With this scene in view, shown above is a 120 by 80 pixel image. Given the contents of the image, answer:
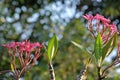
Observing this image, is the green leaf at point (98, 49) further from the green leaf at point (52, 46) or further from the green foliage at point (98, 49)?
the green leaf at point (52, 46)

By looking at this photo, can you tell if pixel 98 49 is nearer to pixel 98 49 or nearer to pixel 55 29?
pixel 98 49

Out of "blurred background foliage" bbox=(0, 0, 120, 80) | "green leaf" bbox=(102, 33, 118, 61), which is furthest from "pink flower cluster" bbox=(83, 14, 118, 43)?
"blurred background foliage" bbox=(0, 0, 120, 80)

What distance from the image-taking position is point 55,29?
4.80 meters

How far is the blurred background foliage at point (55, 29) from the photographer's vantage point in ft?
13.1

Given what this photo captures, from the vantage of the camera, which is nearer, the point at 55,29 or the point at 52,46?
the point at 52,46

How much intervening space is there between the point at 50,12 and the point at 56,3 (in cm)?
98

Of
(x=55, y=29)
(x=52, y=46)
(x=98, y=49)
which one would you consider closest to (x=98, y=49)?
(x=98, y=49)

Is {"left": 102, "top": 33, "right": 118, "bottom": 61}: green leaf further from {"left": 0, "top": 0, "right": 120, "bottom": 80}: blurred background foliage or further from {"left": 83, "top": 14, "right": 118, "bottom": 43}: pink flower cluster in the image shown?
{"left": 0, "top": 0, "right": 120, "bottom": 80}: blurred background foliage

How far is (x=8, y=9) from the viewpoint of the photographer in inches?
212

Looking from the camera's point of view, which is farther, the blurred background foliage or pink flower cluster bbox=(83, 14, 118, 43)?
the blurred background foliage

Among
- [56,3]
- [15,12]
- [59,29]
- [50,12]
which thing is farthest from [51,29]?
[56,3]

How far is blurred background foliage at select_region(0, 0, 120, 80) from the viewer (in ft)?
13.1

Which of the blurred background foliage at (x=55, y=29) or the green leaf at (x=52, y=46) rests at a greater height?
the green leaf at (x=52, y=46)

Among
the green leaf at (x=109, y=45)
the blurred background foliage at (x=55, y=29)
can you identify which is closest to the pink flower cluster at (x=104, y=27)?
the green leaf at (x=109, y=45)
